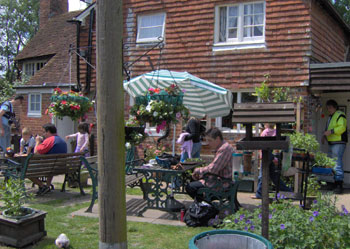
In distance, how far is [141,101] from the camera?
20.0ft

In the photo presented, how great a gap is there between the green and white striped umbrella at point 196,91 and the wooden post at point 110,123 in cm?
426

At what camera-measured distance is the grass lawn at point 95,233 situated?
14.6ft

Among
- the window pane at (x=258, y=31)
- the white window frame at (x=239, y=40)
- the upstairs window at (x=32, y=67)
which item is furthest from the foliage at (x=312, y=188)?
the upstairs window at (x=32, y=67)

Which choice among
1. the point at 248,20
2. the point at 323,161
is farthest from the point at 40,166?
the point at 248,20

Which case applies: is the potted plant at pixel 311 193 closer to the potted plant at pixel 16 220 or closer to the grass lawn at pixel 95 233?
the grass lawn at pixel 95 233

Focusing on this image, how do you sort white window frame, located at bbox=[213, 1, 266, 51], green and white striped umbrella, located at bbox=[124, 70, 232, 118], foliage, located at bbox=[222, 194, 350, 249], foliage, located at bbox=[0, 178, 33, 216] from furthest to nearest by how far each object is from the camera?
white window frame, located at bbox=[213, 1, 266, 51] < green and white striped umbrella, located at bbox=[124, 70, 232, 118] < foliage, located at bbox=[0, 178, 33, 216] < foliage, located at bbox=[222, 194, 350, 249]

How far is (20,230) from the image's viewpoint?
14.0 feet

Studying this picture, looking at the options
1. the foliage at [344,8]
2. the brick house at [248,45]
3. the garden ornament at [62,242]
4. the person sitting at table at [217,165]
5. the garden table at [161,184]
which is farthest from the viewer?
the foliage at [344,8]

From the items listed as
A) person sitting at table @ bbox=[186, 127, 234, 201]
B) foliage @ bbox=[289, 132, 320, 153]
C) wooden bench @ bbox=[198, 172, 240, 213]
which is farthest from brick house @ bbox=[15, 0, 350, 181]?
wooden bench @ bbox=[198, 172, 240, 213]

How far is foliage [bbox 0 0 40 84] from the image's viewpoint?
31641mm

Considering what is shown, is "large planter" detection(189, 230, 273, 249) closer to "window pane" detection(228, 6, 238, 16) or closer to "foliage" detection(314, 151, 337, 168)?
"foliage" detection(314, 151, 337, 168)

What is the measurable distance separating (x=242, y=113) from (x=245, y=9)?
289 inches

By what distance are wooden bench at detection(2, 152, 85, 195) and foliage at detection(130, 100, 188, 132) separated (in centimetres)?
148

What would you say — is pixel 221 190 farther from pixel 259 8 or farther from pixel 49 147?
Answer: pixel 259 8
